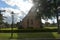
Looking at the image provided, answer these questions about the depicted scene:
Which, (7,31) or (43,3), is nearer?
(7,31)

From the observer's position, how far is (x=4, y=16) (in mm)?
9633

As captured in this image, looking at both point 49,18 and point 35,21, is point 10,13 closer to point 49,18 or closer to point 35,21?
point 35,21

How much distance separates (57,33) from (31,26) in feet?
6.01

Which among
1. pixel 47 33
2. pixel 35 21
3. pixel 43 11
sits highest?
pixel 43 11

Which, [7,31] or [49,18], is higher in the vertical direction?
[49,18]

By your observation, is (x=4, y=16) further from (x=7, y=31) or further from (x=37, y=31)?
(x=37, y=31)

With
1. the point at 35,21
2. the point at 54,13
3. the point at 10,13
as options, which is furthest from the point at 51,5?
the point at 10,13

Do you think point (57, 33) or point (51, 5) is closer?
point (57, 33)

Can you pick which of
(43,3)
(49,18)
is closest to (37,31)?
(49,18)

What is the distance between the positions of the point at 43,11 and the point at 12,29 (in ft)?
8.43

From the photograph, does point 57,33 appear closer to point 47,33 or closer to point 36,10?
point 47,33

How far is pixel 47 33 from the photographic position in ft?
33.4

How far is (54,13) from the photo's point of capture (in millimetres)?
10438

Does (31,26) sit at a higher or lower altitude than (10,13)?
lower
